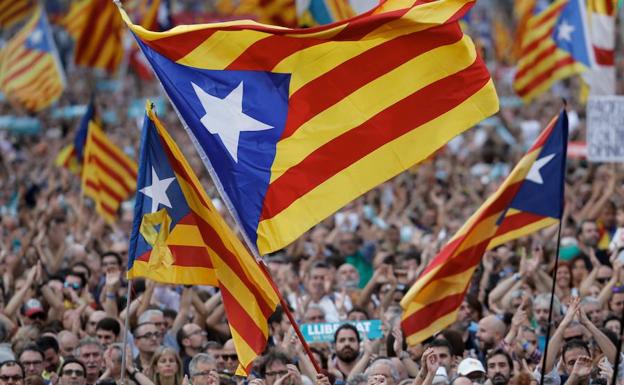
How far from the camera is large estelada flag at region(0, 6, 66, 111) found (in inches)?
893

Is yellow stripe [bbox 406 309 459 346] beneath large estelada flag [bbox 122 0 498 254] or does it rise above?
beneath

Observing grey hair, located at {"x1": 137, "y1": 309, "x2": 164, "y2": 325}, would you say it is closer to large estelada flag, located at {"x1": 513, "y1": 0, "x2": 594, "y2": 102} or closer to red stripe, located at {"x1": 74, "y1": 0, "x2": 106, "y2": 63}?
large estelada flag, located at {"x1": 513, "y1": 0, "x2": 594, "y2": 102}

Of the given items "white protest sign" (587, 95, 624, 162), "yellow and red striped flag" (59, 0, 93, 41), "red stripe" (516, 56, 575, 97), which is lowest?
"white protest sign" (587, 95, 624, 162)

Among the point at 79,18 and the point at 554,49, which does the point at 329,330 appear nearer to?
the point at 554,49

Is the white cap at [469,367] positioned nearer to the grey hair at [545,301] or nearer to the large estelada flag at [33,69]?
the grey hair at [545,301]

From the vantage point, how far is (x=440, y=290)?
10.6 metres

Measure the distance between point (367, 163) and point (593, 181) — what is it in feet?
38.2

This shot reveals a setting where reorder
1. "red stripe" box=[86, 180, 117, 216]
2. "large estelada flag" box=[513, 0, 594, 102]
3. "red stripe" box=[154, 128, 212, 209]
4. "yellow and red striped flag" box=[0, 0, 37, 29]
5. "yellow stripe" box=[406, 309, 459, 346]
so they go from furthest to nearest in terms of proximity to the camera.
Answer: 1. "yellow and red striped flag" box=[0, 0, 37, 29]
2. "large estelada flag" box=[513, 0, 594, 102]
3. "red stripe" box=[86, 180, 117, 216]
4. "yellow stripe" box=[406, 309, 459, 346]
5. "red stripe" box=[154, 128, 212, 209]

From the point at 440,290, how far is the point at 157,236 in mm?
2451

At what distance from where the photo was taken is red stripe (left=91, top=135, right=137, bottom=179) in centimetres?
1680

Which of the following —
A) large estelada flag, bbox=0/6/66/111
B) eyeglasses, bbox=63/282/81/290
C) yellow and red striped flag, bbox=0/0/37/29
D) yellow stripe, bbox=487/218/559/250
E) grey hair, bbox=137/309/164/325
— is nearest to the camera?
grey hair, bbox=137/309/164/325

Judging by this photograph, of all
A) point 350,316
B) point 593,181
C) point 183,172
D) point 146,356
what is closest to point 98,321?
point 146,356

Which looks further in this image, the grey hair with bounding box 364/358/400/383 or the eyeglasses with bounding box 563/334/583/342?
the eyeglasses with bounding box 563/334/583/342

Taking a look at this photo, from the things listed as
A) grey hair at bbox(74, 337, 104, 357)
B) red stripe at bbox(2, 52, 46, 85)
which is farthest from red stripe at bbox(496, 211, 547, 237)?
red stripe at bbox(2, 52, 46, 85)
